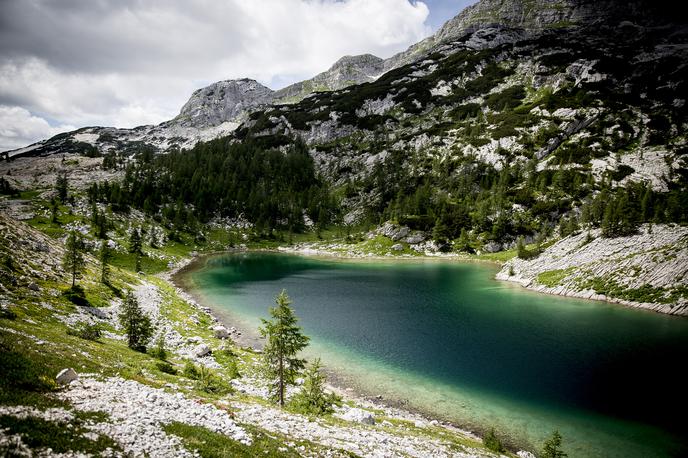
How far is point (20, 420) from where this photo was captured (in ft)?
39.0

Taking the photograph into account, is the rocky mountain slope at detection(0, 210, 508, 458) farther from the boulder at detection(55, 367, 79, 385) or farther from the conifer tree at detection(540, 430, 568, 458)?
the conifer tree at detection(540, 430, 568, 458)

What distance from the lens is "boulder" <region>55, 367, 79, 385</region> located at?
56.8 feet

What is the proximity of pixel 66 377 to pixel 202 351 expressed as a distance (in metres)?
25.5

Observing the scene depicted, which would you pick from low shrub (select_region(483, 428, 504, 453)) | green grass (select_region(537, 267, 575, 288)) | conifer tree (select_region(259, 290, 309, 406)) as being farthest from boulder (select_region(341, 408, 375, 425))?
green grass (select_region(537, 267, 575, 288))

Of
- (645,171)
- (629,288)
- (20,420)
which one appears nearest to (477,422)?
(20,420)

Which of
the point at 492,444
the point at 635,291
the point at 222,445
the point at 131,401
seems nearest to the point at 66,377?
the point at 131,401

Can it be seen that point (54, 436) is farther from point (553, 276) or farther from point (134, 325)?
point (553, 276)

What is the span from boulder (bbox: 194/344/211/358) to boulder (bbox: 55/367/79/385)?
24.5 metres

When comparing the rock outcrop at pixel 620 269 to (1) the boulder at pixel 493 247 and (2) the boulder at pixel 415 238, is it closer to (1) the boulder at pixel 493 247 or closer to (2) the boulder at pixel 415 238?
(1) the boulder at pixel 493 247

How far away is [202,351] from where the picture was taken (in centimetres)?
4188

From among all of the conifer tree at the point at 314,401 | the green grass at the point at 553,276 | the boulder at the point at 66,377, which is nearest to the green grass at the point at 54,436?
the boulder at the point at 66,377

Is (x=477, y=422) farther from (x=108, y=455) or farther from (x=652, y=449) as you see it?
(x=108, y=455)

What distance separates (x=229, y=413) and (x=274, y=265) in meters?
112

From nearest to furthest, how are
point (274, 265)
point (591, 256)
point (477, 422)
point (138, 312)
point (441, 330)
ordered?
point (477, 422)
point (138, 312)
point (441, 330)
point (591, 256)
point (274, 265)
